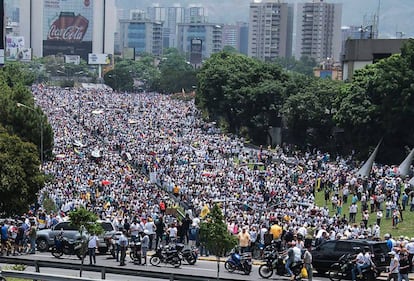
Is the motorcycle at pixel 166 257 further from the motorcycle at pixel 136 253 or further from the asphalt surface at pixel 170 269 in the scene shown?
the motorcycle at pixel 136 253

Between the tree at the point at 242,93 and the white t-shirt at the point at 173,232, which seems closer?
the white t-shirt at the point at 173,232

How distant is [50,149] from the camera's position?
56594 mm

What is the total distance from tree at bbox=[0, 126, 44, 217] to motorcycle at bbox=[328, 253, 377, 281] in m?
11.4

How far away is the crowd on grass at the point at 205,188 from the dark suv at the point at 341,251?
8.28ft

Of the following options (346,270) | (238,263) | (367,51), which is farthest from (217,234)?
(367,51)

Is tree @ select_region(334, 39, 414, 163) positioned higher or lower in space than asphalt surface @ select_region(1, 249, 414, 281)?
higher

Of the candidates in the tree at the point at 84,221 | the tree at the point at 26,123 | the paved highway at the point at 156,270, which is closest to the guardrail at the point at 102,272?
the paved highway at the point at 156,270

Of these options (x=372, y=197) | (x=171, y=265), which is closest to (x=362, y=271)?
(x=171, y=265)

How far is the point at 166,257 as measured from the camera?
27156 mm

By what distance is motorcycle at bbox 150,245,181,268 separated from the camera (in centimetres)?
2705

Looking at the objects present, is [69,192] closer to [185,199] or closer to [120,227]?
[185,199]

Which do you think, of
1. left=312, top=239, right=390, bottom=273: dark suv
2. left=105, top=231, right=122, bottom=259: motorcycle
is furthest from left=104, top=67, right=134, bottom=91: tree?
left=312, top=239, right=390, bottom=273: dark suv

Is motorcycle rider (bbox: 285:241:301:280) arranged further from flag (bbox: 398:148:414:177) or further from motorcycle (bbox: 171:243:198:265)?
flag (bbox: 398:148:414:177)

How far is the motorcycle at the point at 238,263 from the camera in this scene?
25875 mm
